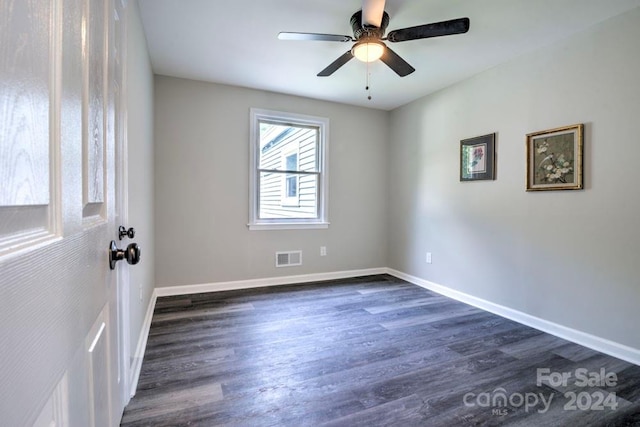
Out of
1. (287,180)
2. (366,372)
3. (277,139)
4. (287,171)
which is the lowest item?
(366,372)

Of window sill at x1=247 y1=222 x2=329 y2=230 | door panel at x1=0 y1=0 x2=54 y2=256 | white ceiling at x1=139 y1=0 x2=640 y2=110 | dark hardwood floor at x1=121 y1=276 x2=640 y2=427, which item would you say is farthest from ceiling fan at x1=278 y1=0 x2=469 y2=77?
dark hardwood floor at x1=121 y1=276 x2=640 y2=427

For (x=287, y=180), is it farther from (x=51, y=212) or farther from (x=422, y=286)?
(x=51, y=212)

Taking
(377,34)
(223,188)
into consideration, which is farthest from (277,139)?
(377,34)

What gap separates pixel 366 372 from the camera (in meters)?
1.94

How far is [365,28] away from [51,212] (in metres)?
2.16

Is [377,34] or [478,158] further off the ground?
[377,34]

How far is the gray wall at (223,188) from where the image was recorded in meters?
3.34

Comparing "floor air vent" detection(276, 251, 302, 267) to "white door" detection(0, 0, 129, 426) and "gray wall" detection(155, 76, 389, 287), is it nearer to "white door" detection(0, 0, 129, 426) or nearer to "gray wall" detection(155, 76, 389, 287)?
"gray wall" detection(155, 76, 389, 287)

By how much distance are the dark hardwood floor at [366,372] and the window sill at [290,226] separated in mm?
1083

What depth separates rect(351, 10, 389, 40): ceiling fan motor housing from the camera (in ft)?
6.73

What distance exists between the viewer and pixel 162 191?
3.31 meters

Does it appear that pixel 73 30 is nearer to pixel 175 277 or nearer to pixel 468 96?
pixel 175 277

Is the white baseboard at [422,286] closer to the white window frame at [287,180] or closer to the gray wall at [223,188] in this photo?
the gray wall at [223,188]

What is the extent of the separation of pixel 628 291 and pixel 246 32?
3.51m
